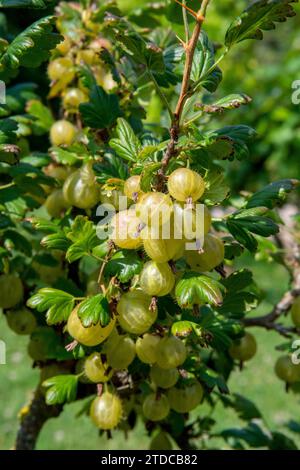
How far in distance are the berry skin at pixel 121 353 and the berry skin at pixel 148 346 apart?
0.02 m

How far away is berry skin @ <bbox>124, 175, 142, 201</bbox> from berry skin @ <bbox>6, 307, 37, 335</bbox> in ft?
1.80

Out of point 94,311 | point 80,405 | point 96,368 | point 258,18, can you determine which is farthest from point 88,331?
point 80,405

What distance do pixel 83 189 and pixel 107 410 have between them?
1.50ft

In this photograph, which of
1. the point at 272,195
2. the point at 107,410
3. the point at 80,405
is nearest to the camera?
the point at 272,195

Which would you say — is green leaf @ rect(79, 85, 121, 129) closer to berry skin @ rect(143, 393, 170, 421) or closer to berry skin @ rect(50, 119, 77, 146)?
berry skin @ rect(50, 119, 77, 146)

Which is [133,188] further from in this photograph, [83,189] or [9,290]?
[9,290]

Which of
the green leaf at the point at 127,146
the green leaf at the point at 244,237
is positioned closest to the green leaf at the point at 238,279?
the green leaf at the point at 244,237

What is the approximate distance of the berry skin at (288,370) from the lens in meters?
1.56

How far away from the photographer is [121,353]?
1188 mm

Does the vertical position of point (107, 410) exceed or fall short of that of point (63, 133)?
it falls short

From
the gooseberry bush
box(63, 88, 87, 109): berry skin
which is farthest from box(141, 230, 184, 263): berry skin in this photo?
box(63, 88, 87, 109): berry skin

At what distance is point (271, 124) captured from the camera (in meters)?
6.68

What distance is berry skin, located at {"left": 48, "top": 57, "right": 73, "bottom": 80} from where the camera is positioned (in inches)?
62.1

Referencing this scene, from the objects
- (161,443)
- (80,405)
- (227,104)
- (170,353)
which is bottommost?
(80,405)
